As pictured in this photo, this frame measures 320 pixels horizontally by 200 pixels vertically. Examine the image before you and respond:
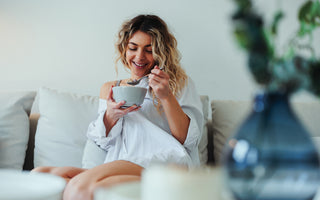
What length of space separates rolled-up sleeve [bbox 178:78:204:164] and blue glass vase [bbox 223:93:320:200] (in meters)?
1.10

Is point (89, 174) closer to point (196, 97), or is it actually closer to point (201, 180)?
point (201, 180)

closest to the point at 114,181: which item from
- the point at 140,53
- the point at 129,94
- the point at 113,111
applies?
the point at 129,94

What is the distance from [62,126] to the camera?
6.26ft

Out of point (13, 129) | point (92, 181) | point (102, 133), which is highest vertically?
point (92, 181)

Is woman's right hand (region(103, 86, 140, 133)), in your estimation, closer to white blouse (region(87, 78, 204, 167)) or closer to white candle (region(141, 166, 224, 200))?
white blouse (region(87, 78, 204, 167))

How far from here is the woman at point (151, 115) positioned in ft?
4.87

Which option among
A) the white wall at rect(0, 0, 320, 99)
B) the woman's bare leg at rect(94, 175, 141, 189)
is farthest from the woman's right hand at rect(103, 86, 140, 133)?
the white wall at rect(0, 0, 320, 99)

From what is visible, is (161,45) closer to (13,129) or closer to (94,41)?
(94,41)

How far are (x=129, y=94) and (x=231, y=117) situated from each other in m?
0.87

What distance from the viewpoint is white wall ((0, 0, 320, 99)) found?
2.31 m

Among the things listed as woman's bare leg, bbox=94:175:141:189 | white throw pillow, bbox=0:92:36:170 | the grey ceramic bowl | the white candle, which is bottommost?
white throw pillow, bbox=0:92:36:170

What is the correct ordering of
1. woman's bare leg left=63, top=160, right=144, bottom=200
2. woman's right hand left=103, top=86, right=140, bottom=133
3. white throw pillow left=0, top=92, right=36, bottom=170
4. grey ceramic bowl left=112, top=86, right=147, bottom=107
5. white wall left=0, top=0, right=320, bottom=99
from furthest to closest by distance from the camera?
white wall left=0, top=0, right=320, bottom=99, white throw pillow left=0, top=92, right=36, bottom=170, woman's right hand left=103, top=86, right=140, bottom=133, grey ceramic bowl left=112, top=86, right=147, bottom=107, woman's bare leg left=63, top=160, right=144, bottom=200

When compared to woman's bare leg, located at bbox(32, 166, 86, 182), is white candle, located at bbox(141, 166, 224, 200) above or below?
above

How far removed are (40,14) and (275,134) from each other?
230 cm
